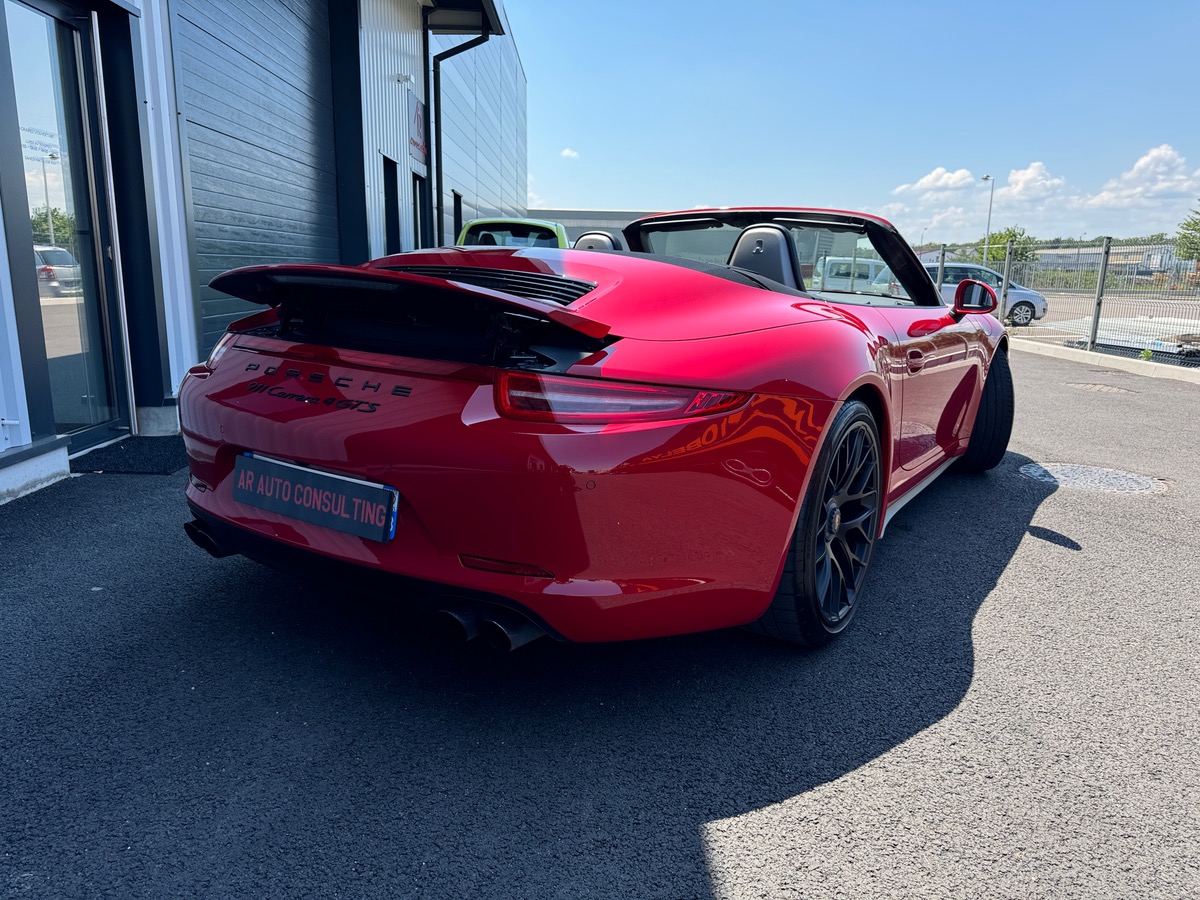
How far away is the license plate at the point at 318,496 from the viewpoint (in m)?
1.97

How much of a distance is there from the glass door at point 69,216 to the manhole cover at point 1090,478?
558cm

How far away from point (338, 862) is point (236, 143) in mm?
6775

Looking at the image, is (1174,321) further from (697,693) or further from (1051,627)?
(697,693)

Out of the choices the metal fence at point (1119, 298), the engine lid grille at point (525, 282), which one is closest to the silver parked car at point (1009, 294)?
the metal fence at point (1119, 298)

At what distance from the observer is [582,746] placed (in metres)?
2.07

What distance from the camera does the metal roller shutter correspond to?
611 cm

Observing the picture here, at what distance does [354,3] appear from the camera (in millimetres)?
9867

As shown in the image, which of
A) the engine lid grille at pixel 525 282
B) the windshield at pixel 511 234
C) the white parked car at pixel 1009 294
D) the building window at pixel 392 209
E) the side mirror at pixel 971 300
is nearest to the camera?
the engine lid grille at pixel 525 282

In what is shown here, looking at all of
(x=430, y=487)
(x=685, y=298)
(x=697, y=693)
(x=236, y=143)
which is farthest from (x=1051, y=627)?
(x=236, y=143)

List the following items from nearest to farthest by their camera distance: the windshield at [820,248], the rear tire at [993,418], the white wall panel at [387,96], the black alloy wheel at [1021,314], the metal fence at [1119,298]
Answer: the windshield at [820,248] → the rear tire at [993,418] → the white wall panel at [387,96] → the metal fence at [1119,298] → the black alloy wheel at [1021,314]

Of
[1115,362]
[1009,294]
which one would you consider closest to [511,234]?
[1115,362]

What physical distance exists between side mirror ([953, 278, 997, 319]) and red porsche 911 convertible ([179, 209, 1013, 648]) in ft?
4.73

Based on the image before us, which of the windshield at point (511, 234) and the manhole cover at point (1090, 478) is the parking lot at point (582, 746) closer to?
the manhole cover at point (1090, 478)

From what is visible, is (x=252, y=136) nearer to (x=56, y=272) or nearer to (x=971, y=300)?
(x=56, y=272)
